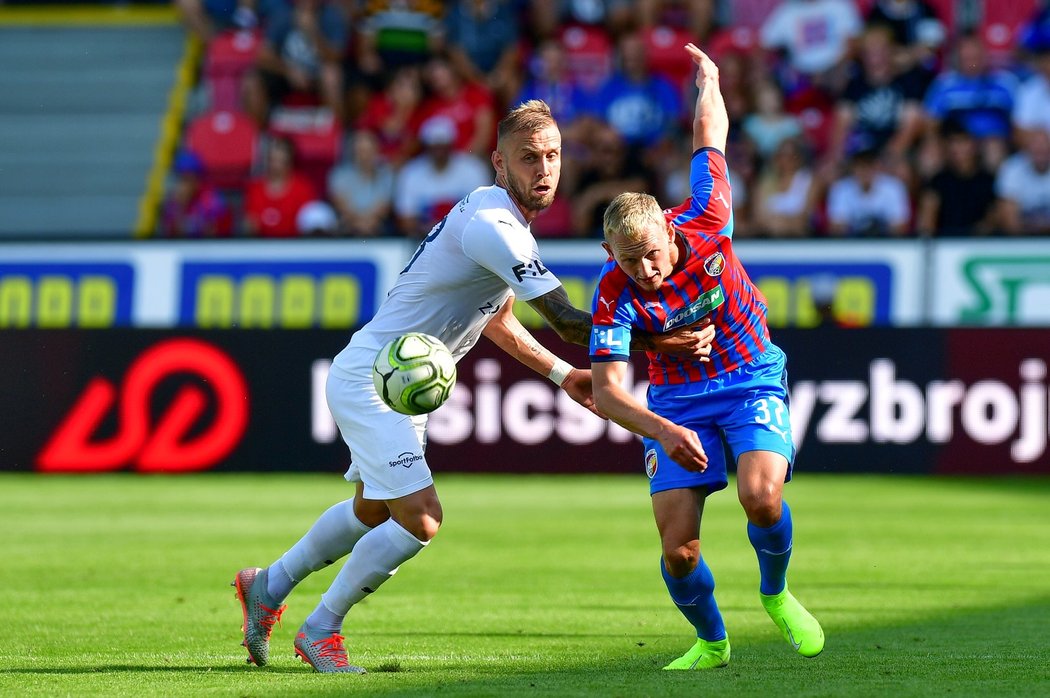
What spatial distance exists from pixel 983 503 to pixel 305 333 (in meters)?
6.00

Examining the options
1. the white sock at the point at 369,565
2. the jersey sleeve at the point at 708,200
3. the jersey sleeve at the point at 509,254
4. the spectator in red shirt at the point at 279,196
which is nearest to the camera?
the jersey sleeve at the point at 509,254

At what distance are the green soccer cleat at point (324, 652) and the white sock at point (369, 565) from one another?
41 mm

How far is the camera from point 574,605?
8.66 m

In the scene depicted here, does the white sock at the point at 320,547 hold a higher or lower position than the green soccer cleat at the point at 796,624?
higher

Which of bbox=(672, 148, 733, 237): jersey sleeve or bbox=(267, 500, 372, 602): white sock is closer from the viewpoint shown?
bbox=(672, 148, 733, 237): jersey sleeve

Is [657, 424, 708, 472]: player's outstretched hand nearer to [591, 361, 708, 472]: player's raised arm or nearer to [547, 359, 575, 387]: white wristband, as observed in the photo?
[591, 361, 708, 472]: player's raised arm

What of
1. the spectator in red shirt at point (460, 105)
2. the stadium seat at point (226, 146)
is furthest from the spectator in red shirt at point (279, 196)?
the spectator in red shirt at point (460, 105)

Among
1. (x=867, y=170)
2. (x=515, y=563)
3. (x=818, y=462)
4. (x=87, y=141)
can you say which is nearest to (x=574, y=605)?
(x=515, y=563)

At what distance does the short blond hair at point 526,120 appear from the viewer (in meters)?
6.57

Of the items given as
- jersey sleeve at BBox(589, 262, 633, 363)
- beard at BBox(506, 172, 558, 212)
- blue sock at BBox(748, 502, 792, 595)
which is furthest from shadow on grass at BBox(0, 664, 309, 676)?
beard at BBox(506, 172, 558, 212)

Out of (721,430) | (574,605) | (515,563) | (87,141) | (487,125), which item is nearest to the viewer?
(721,430)

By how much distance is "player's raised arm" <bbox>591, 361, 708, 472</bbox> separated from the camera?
6246 mm

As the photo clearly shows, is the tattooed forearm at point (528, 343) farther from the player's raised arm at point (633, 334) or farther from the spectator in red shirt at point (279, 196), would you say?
the spectator in red shirt at point (279, 196)

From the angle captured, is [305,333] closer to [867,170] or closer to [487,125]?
[487,125]
